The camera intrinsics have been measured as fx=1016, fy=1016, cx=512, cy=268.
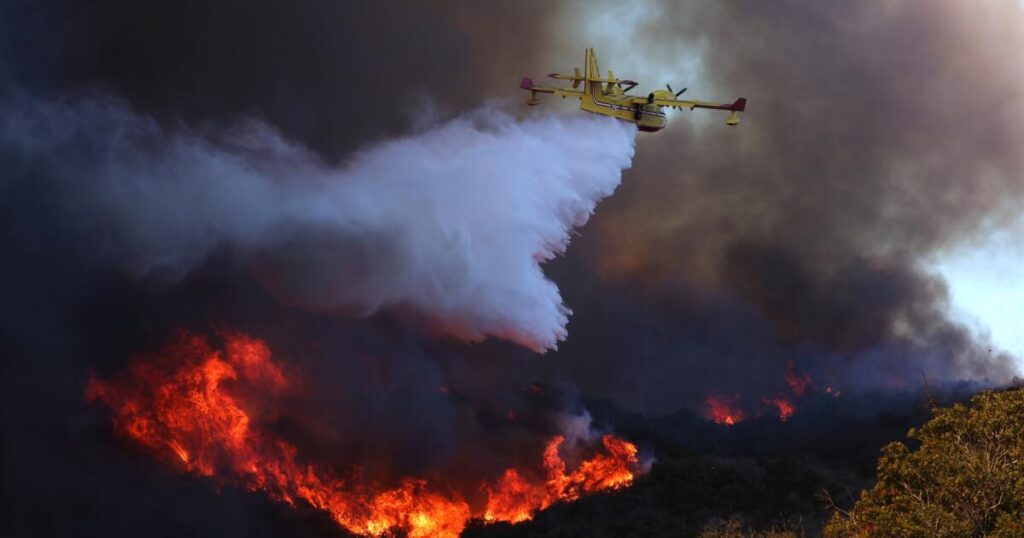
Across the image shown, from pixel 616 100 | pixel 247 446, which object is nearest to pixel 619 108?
pixel 616 100

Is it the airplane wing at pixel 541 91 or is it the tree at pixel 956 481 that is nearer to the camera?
the tree at pixel 956 481

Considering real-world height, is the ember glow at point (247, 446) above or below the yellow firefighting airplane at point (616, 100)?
below

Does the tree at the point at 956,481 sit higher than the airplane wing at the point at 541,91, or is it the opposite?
the airplane wing at the point at 541,91

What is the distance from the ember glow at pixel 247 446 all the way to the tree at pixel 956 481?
5541cm

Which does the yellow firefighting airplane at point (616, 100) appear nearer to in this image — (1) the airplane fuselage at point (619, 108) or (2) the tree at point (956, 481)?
(1) the airplane fuselage at point (619, 108)

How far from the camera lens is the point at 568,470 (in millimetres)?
104062

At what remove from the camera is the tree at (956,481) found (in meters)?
36.7

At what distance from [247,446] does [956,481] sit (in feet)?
216

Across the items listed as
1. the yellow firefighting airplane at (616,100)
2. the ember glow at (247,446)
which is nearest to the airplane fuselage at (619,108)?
the yellow firefighting airplane at (616,100)

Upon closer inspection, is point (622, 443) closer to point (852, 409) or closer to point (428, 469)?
point (428, 469)

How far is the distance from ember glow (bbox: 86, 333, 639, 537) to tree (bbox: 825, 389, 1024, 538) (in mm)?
55410

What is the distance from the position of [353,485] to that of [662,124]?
139 feet

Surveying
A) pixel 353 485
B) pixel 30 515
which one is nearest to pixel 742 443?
pixel 353 485

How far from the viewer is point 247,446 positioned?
8925cm
